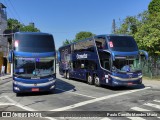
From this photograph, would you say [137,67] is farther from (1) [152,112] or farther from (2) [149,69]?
(2) [149,69]

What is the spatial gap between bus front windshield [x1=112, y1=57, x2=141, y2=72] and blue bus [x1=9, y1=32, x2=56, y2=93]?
4400mm

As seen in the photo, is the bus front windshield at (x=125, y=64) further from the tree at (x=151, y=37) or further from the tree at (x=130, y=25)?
the tree at (x=130, y=25)

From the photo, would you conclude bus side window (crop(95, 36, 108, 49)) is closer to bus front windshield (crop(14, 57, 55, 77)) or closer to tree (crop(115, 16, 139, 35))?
bus front windshield (crop(14, 57, 55, 77))

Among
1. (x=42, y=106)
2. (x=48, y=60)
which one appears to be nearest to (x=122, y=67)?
(x=48, y=60)

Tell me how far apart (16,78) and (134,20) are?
2366 cm

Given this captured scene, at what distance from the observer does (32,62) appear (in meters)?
17.4

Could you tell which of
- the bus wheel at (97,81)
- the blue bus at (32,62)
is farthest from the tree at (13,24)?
the blue bus at (32,62)

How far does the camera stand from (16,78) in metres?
17.1

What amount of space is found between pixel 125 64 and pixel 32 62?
639 centimetres

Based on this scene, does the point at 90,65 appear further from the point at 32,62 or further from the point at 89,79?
the point at 32,62

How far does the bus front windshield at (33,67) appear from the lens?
17.2m

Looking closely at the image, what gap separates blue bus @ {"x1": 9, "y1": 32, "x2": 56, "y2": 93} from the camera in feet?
56.3

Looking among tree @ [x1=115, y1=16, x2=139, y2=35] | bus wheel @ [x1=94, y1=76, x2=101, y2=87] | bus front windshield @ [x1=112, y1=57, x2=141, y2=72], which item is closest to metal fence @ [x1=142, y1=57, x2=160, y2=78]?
tree @ [x1=115, y1=16, x2=139, y2=35]

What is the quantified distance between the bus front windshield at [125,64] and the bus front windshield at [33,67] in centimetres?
450
